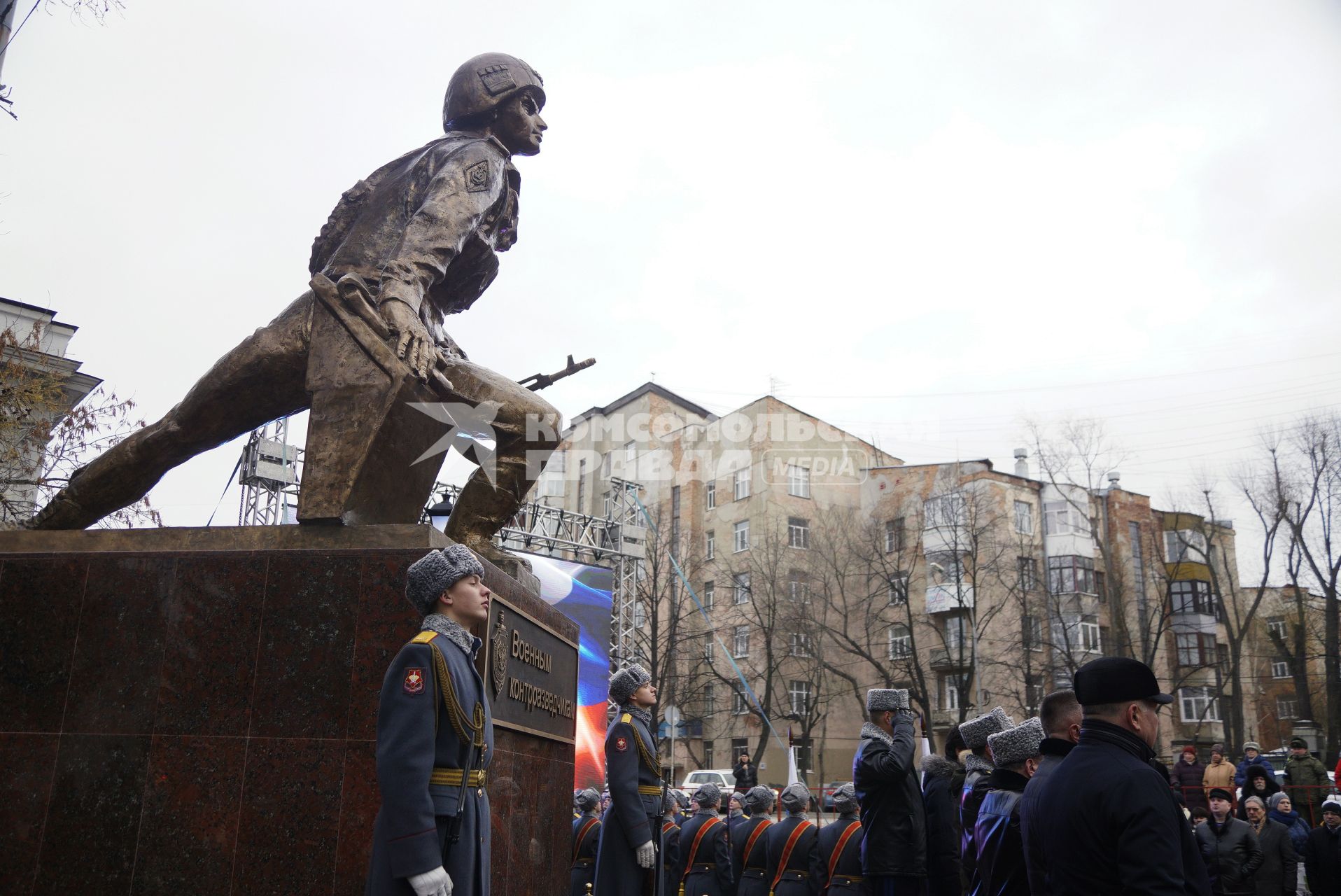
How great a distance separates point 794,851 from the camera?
981cm

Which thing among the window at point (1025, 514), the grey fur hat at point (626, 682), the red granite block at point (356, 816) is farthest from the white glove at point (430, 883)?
the window at point (1025, 514)

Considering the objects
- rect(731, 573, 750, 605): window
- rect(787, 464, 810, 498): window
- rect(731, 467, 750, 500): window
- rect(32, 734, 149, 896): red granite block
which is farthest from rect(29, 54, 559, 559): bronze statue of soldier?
rect(731, 467, 750, 500): window

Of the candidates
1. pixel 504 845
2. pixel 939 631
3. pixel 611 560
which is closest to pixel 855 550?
pixel 939 631

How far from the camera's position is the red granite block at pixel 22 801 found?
427 cm

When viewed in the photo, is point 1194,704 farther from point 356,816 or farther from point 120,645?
point 120,645

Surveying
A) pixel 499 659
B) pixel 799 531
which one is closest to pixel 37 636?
pixel 499 659

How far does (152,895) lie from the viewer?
4188 mm

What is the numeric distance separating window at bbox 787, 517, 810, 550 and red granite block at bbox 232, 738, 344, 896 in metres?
41.5

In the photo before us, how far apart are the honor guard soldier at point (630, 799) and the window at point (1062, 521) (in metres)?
37.4

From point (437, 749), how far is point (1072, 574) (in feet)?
139

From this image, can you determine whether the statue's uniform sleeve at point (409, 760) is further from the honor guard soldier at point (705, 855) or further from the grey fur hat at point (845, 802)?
the honor guard soldier at point (705, 855)

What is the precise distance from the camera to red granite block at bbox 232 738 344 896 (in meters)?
4.17

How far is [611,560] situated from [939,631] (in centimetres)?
1766

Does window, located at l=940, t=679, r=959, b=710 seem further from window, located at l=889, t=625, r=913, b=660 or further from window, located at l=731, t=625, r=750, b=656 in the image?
window, located at l=731, t=625, r=750, b=656
